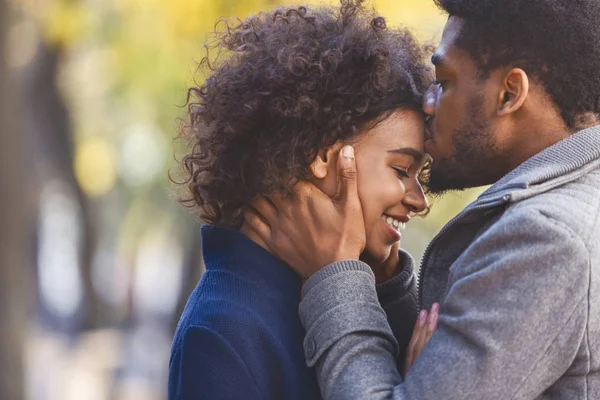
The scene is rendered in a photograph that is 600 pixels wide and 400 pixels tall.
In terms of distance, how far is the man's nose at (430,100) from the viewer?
2.76 m

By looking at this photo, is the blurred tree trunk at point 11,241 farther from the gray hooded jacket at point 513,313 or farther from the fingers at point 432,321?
the fingers at point 432,321

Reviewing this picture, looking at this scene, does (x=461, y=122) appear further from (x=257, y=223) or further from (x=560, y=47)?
(x=257, y=223)

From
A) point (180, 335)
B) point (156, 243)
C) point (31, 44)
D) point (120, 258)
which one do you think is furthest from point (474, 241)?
point (156, 243)

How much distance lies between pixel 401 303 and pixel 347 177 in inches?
19.6

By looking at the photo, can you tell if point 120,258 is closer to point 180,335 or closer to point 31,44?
point 31,44

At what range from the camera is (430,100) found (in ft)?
9.14

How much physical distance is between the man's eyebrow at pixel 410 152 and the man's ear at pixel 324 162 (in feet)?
0.52

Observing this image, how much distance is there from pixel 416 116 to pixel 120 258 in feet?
66.5

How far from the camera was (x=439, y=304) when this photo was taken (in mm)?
2537

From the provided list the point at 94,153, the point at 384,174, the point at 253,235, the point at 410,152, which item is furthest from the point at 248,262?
the point at 94,153

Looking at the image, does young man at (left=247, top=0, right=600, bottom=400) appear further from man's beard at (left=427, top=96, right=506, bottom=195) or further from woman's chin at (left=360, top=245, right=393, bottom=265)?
woman's chin at (left=360, top=245, right=393, bottom=265)

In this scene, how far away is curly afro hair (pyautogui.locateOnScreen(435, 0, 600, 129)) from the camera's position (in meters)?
2.50

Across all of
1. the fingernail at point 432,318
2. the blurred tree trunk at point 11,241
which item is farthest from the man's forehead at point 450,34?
the blurred tree trunk at point 11,241

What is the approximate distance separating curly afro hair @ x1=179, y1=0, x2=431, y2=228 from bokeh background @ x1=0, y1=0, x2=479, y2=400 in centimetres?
46
